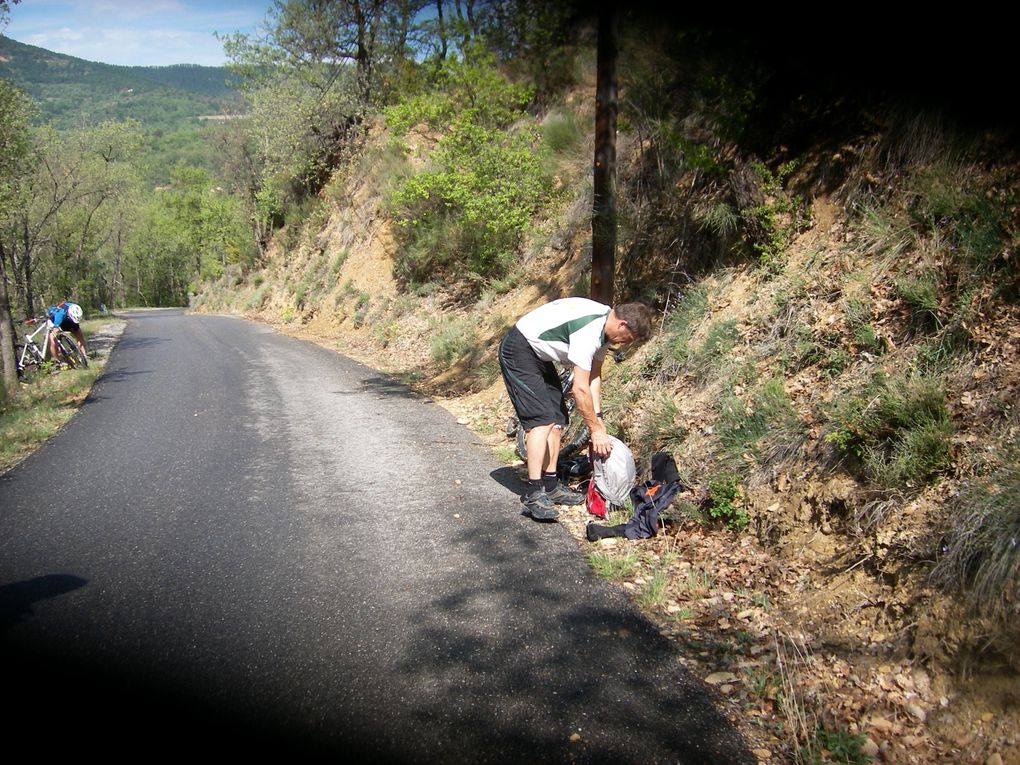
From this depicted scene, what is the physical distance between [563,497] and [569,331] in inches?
53.7

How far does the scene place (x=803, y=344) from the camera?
5.02 metres

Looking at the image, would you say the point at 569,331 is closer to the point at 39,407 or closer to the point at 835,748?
the point at 835,748

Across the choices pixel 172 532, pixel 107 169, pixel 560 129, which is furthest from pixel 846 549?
pixel 107 169

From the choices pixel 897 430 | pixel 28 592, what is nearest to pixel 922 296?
pixel 897 430

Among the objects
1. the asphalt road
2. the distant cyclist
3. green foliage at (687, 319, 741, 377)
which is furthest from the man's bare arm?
the distant cyclist

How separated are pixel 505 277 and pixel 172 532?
9.69 meters

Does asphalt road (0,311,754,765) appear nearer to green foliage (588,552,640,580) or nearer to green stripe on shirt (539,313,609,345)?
green foliage (588,552,640,580)

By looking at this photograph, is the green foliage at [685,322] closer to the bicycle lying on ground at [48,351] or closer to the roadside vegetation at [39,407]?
the roadside vegetation at [39,407]

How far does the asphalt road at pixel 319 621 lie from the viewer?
2789 mm

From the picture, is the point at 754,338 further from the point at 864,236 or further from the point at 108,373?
the point at 108,373

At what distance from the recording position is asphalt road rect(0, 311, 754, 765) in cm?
279

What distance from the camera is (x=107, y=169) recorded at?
1287 inches

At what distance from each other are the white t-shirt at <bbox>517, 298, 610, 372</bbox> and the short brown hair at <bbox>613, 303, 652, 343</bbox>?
22 centimetres

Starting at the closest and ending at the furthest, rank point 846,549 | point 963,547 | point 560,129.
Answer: point 963,547 < point 846,549 < point 560,129
